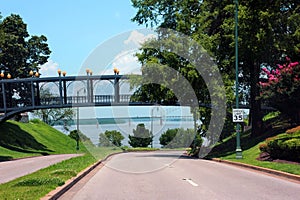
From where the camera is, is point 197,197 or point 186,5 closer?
point 197,197

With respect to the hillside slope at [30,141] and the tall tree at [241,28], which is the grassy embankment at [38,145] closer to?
the hillside slope at [30,141]

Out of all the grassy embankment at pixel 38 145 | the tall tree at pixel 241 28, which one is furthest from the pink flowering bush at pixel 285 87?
the grassy embankment at pixel 38 145

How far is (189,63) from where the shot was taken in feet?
103

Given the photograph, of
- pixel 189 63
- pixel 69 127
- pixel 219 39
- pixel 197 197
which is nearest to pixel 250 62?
pixel 219 39

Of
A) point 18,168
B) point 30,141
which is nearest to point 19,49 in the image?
point 30,141

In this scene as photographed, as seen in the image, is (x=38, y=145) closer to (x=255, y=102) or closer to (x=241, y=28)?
(x=255, y=102)

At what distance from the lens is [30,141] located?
6284cm

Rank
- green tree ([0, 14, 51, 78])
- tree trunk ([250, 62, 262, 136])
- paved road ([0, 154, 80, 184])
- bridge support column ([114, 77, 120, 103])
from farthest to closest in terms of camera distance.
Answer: green tree ([0, 14, 51, 78]), bridge support column ([114, 77, 120, 103]), tree trunk ([250, 62, 262, 136]), paved road ([0, 154, 80, 184])

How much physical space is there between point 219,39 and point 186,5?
4153 mm

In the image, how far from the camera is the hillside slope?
5257 centimetres

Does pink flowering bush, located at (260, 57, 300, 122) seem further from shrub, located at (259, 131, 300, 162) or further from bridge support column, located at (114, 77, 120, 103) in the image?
bridge support column, located at (114, 77, 120, 103)

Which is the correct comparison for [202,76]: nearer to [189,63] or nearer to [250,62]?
[189,63]

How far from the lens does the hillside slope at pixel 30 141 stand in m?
52.6

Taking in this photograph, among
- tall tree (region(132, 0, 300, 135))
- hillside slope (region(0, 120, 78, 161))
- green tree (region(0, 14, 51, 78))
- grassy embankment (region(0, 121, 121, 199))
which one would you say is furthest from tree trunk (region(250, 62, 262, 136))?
green tree (region(0, 14, 51, 78))
